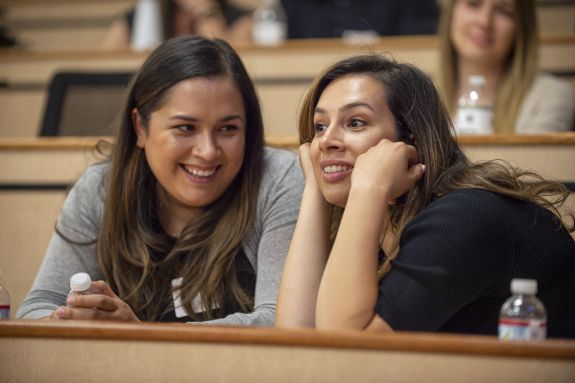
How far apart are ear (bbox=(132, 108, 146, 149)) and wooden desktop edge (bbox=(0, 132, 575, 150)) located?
0.56ft

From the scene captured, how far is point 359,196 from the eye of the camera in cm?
135

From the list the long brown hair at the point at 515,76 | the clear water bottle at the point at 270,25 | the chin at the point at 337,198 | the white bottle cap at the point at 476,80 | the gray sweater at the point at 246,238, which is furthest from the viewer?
the clear water bottle at the point at 270,25

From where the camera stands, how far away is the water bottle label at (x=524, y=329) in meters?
1.14

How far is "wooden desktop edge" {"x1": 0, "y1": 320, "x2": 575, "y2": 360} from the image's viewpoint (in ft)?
3.36

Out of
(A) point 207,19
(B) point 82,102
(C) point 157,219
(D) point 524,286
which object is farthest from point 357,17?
(D) point 524,286

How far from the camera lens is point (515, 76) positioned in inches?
99.7

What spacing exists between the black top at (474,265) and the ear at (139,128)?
706 millimetres

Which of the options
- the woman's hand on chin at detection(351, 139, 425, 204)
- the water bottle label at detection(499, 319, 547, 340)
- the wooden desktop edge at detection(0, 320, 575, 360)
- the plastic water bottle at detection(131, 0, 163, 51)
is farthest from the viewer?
the plastic water bottle at detection(131, 0, 163, 51)

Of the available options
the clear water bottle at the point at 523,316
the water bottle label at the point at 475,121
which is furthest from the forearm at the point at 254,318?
the water bottle label at the point at 475,121

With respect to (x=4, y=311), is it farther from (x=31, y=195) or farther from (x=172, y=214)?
(x=31, y=195)

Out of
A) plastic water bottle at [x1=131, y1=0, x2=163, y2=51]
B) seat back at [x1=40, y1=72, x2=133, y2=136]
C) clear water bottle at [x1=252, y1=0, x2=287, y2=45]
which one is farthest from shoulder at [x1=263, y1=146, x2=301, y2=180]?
plastic water bottle at [x1=131, y1=0, x2=163, y2=51]

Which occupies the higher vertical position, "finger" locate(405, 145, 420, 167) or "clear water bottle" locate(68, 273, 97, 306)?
"finger" locate(405, 145, 420, 167)

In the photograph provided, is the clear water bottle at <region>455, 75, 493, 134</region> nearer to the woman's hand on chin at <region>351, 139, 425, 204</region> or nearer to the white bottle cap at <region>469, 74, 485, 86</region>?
the white bottle cap at <region>469, 74, 485, 86</region>

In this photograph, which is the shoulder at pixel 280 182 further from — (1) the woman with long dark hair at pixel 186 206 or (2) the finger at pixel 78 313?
(2) the finger at pixel 78 313
